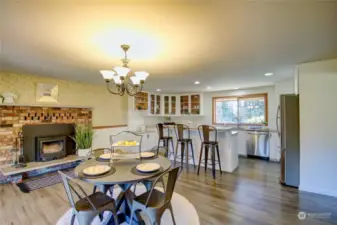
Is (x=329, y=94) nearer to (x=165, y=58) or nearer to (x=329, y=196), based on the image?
(x=329, y=196)

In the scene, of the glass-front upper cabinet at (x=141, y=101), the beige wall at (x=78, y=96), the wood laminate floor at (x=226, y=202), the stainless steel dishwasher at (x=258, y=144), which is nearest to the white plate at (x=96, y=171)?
the wood laminate floor at (x=226, y=202)

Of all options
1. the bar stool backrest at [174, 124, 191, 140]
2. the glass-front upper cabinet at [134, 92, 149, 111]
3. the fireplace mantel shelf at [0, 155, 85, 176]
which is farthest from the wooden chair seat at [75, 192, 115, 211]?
the glass-front upper cabinet at [134, 92, 149, 111]

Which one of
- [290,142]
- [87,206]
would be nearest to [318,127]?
[290,142]

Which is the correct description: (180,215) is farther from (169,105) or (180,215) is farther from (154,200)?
(169,105)

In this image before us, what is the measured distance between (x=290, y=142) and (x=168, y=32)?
3088 millimetres

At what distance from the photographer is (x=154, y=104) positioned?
673 cm

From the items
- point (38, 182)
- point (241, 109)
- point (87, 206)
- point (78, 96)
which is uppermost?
point (78, 96)

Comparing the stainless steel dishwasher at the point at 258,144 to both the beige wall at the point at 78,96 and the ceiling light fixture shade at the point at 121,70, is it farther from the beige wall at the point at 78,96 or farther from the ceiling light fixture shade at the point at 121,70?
the ceiling light fixture shade at the point at 121,70

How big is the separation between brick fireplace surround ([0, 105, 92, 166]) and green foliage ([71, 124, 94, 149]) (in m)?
0.28

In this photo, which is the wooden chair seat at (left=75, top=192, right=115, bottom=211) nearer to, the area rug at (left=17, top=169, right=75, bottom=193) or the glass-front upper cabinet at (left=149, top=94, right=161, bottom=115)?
the area rug at (left=17, top=169, right=75, bottom=193)

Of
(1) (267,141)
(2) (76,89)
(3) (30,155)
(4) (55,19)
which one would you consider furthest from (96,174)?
(1) (267,141)

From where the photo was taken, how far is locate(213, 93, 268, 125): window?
5715 millimetres

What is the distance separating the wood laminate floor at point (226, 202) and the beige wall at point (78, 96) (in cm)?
196

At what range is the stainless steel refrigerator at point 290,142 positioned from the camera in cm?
329
